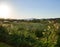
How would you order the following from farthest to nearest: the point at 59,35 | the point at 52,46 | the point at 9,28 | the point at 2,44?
the point at 9,28
the point at 2,44
the point at 59,35
the point at 52,46

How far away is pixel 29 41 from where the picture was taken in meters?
9.28

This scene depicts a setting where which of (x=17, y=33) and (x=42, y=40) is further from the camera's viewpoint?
(x=17, y=33)

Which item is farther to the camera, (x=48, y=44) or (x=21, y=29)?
(x=21, y=29)

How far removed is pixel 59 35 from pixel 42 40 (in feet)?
2.32

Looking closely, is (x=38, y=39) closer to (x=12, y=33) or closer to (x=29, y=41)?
(x=29, y=41)

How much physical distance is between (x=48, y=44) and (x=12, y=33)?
191 centimetres

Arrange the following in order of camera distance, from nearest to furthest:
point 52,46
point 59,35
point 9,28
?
point 52,46
point 59,35
point 9,28

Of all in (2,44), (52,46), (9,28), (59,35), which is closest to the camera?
(52,46)

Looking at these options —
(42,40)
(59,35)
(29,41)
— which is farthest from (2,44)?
(59,35)

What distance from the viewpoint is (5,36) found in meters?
9.98

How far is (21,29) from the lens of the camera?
34.5ft

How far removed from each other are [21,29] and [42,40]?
70.6 inches

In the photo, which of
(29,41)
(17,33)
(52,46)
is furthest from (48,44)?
(17,33)

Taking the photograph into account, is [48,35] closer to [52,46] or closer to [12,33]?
[52,46]
